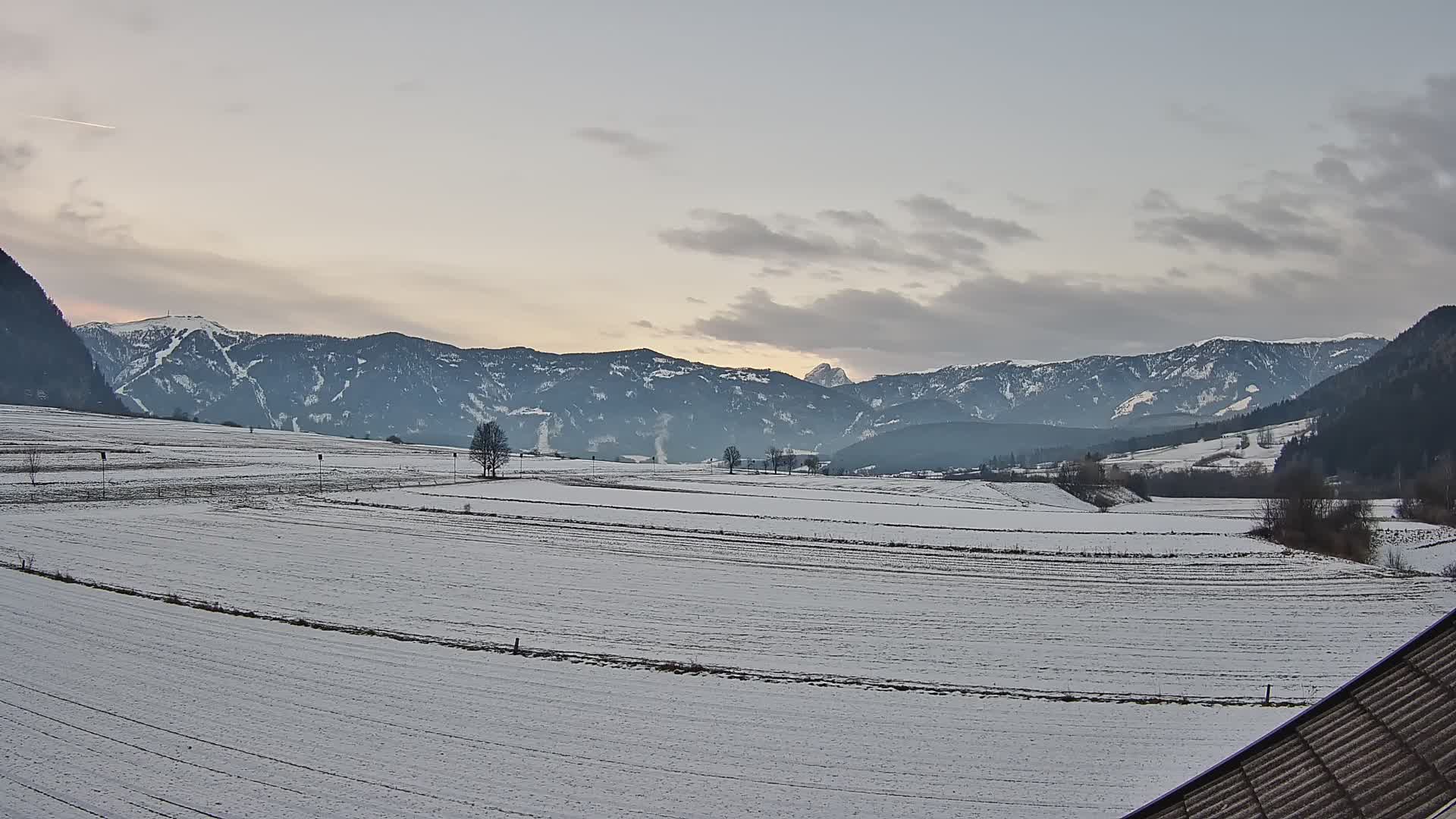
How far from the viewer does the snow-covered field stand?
17.4 m

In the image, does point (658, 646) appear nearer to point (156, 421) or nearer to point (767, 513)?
point (767, 513)

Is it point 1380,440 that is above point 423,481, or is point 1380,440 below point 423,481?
above

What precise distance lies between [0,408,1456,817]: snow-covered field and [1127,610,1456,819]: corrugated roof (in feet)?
28.5

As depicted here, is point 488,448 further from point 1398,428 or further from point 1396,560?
point 1398,428

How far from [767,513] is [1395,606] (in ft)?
166

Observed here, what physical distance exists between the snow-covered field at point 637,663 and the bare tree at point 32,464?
23786mm

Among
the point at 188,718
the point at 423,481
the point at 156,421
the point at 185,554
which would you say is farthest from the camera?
the point at 156,421

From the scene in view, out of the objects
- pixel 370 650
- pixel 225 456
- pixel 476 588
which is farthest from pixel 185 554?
pixel 225 456

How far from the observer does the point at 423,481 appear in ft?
347

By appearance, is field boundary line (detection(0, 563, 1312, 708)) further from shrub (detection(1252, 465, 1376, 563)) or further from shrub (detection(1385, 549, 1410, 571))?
shrub (detection(1252, 465, 1376, 563))

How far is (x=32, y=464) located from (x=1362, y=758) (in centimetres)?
10726

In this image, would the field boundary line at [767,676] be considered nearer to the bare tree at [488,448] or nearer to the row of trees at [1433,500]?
the row of trees at [1433,500]

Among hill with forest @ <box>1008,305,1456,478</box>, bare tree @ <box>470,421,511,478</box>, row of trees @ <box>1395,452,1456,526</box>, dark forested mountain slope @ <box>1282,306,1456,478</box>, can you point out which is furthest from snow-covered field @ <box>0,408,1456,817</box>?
hill with forest @ <box>1008,305,1456,478</box>

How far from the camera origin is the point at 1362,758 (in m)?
7.74
